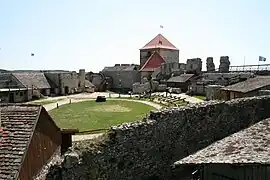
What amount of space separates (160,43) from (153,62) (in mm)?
8320

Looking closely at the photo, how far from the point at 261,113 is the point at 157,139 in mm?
5926

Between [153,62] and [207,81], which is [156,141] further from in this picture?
[153,62]

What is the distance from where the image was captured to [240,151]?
29.7 ft

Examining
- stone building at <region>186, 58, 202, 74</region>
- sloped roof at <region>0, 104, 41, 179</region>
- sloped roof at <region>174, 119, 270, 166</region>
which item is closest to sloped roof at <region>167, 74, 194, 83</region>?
stone building at <region>186, 58, 202, 74</region>

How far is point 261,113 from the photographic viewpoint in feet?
52.3

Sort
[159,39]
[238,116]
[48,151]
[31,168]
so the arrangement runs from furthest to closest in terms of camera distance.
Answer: [159,39] → [238,116] → [48,151] → [31,168]

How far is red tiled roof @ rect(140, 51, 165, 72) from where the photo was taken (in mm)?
66381

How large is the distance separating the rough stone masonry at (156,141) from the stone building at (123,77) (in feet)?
173

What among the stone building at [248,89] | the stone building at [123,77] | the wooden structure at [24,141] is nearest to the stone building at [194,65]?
the stone building at [123,77]

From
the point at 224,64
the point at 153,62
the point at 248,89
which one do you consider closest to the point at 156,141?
the point at 248,89

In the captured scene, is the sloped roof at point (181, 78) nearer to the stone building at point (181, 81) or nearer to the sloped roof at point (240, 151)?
the stone building at point (181, 81)

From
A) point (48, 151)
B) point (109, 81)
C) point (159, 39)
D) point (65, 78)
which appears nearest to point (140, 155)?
point (48, 151)

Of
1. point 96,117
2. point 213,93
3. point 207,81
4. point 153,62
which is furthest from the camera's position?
point 153,62

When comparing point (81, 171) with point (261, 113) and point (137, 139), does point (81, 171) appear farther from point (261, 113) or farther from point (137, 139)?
point (261, 113)
